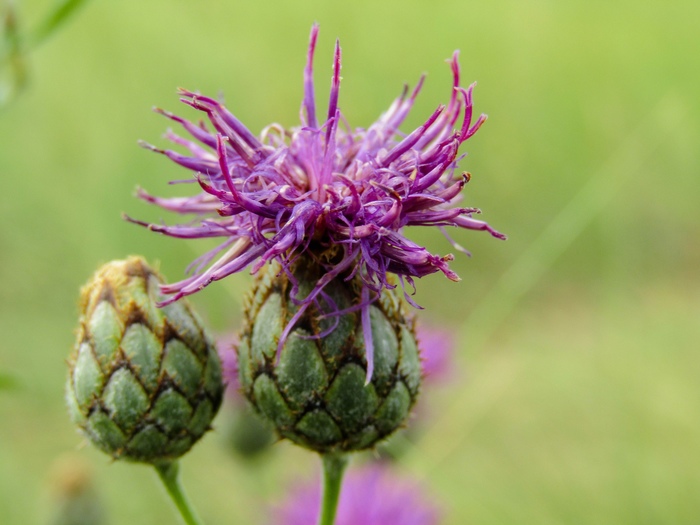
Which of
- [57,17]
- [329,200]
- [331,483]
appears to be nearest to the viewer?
[329,200]

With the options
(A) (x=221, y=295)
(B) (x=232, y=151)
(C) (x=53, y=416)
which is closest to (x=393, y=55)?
(A) (x=221, y=295)

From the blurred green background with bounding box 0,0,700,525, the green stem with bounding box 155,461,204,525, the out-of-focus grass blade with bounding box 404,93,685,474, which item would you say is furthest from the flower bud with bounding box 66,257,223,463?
the blurred green background with bounding box 0,0,700,525

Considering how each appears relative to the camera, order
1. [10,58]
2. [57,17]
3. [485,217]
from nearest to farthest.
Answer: [57,17] < [10,58] < [485,217]

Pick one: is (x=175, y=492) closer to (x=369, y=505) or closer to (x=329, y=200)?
(x=329, y=200)

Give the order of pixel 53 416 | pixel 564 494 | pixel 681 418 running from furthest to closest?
1. pixel 53 416
2. pixel 564 494
3. pixel 681 418

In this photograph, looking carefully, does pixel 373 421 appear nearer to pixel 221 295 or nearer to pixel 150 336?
pixel 150 336

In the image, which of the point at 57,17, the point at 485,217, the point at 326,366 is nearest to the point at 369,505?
the point at 326,366

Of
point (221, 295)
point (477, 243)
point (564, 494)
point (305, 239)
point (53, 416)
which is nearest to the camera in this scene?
point (305, 239)
